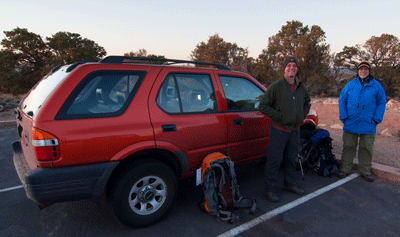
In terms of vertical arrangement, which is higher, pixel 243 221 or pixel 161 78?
pixel 161 78

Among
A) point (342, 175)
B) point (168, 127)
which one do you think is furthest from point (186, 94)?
point (342, 175)

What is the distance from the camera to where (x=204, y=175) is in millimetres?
2707

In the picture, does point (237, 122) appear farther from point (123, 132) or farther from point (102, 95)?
point (102, 95)

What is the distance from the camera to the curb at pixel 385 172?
381 cm

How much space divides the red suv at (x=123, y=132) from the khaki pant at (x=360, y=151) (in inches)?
85.2

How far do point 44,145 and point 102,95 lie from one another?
68 centimetres

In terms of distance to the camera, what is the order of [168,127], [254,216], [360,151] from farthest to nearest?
[360,151], [254,216], [168,127]

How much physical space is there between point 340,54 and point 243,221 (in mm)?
33050

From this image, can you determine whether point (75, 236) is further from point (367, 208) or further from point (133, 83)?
point (367, 208)

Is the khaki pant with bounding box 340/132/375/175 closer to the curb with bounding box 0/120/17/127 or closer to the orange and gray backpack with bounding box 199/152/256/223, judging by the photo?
the orange and gray backpack with bounding box 199/152/256/223

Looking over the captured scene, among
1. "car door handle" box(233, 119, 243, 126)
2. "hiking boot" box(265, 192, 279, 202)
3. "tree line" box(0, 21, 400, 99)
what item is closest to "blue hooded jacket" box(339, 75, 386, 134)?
"hiking boot" box(265, 192, 279, 202)

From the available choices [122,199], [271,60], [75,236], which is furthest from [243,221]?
[271,60]

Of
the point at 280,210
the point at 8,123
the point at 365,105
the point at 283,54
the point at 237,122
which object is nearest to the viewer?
the point at 280,210

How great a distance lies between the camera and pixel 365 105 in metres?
3.67
